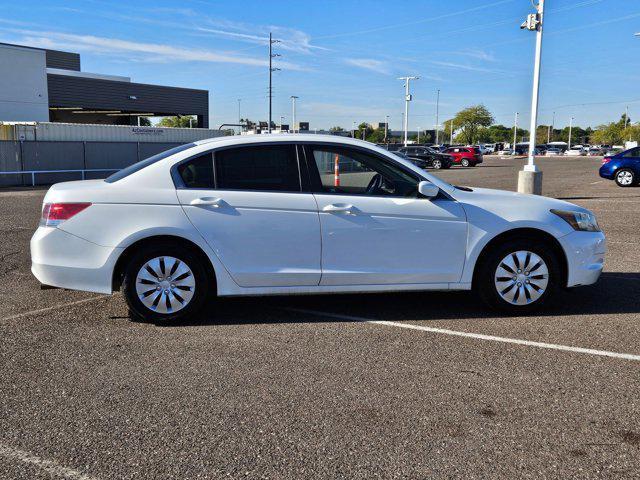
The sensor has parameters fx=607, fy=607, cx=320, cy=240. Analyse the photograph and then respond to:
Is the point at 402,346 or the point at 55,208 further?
the point at 55,208

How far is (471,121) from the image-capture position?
12075 centimetres

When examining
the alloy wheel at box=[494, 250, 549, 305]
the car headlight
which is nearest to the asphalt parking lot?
the alloy wheel at box=[494, 250, 549, 305]

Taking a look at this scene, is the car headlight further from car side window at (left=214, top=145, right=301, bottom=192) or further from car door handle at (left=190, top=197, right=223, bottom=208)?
car door handle at (left=190, top=197, right=223, bottom=208)

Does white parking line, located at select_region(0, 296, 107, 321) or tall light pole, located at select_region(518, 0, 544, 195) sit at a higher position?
tall light pole, located at select_region(518, 0, 544, 195)

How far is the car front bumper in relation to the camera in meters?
5.51

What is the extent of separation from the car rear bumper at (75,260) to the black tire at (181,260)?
17 cm

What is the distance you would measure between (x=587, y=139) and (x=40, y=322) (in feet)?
637

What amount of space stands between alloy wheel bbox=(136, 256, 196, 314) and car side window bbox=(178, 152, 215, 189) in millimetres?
680

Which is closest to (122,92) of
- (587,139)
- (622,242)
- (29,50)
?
(29,50)

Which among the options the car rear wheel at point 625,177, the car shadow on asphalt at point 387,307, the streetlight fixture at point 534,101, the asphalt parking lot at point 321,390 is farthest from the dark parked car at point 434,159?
the asphalt parking lot at point 321,390

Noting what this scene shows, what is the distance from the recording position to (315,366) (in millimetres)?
4301

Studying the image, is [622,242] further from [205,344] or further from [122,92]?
[122,92]

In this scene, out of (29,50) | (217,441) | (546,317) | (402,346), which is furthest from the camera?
(29,50)

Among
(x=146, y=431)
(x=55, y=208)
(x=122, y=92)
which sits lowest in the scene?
(x=146, y=431)
